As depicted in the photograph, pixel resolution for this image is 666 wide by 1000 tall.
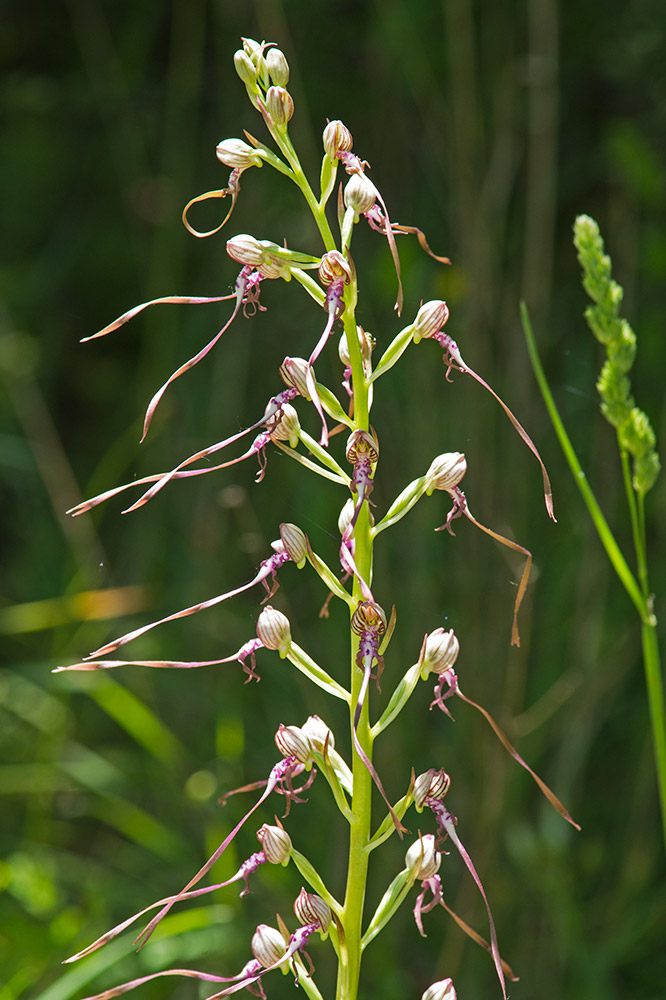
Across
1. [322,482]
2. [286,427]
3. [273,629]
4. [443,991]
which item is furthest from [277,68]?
[322,482]

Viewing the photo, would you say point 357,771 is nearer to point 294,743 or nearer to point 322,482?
point 294,743

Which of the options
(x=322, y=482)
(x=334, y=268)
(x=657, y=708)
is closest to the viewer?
(x=334, y=268)

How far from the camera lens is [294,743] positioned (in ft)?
1.85

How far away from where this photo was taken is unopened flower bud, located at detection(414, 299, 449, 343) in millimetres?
575

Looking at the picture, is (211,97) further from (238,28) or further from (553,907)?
(553,907)

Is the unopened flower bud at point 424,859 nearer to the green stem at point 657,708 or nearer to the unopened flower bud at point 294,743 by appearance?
the unopened flower bud at point 294,743

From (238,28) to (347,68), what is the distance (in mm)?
259

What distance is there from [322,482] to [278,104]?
116cm

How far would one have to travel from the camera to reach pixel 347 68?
199cm

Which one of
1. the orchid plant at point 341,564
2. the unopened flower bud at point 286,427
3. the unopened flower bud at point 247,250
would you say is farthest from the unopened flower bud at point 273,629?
the unopened flower bud at point 247,250

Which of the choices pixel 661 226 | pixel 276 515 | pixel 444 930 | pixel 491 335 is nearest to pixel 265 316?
pixel 276 515

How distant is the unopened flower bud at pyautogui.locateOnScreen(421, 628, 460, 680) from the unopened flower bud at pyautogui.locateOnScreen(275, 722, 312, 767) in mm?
91

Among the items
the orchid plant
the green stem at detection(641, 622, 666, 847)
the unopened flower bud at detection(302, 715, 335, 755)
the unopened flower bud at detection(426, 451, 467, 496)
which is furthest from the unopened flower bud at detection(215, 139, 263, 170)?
the green stem at detection(641, 622, 666, 847)

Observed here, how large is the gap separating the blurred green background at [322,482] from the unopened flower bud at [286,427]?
2.10 ft
